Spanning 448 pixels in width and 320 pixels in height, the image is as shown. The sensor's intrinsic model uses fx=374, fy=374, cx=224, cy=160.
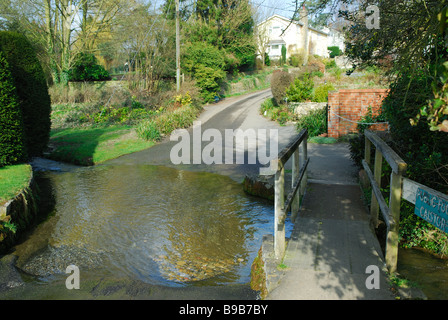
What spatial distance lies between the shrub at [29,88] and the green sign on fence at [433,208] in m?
10.7

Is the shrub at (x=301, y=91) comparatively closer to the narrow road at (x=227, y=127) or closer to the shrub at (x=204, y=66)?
the narrow road at (x=227, y=127)

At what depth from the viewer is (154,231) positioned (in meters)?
7.17

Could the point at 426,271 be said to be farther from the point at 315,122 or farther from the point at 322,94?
the point at 322,94

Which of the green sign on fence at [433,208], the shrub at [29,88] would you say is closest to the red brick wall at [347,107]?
the shrub at [29,88]

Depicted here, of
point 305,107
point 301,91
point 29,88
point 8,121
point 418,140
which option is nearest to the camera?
point 418,140

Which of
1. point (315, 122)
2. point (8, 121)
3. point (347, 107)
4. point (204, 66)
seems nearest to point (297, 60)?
point (204, 66)

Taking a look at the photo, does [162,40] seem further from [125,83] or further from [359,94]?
[359,94]

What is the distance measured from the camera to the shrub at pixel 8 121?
31.3 feet

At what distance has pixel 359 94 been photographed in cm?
1499

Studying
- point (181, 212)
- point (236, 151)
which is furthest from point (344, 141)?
point (181, 212)

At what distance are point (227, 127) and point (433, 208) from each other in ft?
55.8

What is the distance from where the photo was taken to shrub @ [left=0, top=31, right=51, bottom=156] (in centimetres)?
1149

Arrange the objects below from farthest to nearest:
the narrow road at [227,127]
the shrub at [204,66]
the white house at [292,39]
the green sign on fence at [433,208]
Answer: the white house at [292,39] < the shrub at [204,66] < the narrow road at [227,127] < the green sign on fence at [433,208]

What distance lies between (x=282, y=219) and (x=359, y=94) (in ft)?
40.0
